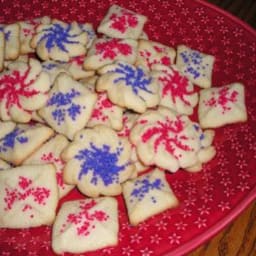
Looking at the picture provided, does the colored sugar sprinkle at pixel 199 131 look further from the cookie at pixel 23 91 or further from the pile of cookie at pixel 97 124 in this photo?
the cookie at pixel 23 91

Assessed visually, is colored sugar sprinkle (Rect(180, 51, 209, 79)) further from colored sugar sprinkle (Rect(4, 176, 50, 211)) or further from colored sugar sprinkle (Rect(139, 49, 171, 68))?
colored sugar sprinkle (Rect(4, 176, 50, 211))

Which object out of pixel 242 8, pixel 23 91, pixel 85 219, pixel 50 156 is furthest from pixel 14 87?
pixel 242 8

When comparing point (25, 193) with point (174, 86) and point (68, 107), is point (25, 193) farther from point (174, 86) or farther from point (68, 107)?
point (174, 86)

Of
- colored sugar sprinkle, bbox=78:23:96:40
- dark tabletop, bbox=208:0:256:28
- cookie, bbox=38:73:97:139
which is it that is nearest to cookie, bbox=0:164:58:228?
cookie, bbox=38:73:97:139

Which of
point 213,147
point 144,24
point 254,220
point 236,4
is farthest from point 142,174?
point 236,4

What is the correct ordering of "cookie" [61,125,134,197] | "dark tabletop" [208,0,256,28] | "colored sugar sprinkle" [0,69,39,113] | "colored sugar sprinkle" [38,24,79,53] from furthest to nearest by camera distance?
"dark tabletop" [208,0,256,28] < "colored sugar sprinkle" [38,24,79,53] < "colored sugar sprinkle" [0,69,39,113] < "cookie" [61,125,134,197]

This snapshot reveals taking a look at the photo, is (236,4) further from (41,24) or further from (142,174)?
(142,174)
